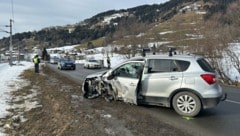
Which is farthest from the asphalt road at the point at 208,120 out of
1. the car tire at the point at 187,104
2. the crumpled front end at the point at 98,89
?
the crumpled front end at the point at 98,89

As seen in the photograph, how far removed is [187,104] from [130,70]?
223cm

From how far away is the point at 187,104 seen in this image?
9.05 metres

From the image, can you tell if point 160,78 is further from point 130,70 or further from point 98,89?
point 98,89

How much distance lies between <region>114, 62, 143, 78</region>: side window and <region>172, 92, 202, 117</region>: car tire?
1.51m

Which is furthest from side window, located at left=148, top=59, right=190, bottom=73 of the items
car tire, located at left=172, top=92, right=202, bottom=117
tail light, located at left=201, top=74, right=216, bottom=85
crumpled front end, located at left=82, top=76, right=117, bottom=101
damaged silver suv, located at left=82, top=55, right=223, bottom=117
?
crumpled front end, located at left=82, top=76, right=117, bottom=101

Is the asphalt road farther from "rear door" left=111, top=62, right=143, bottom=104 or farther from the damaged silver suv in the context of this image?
"rear door" left=111, top=62, right=143, bottom=104

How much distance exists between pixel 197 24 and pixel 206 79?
18343 mm

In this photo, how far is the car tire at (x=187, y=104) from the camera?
352 inches

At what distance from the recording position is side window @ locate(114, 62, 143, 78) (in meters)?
10.0

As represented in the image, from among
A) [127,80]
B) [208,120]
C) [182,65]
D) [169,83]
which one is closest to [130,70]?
[127,80]

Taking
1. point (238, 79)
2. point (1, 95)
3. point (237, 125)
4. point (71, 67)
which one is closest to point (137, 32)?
point (71, 67)

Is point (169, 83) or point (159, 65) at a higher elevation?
point (159, 65)

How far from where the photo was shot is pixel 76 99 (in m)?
11.8

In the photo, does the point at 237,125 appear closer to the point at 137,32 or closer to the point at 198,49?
the point at 198,49
